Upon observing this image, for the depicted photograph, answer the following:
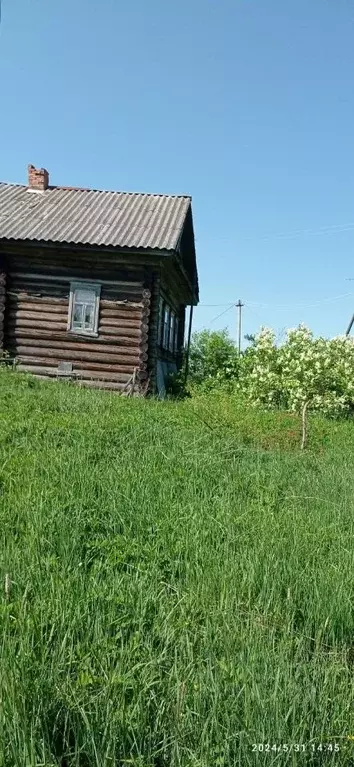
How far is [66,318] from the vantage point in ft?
46.9

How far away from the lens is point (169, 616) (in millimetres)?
2613

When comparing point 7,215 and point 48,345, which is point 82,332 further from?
point 7,215

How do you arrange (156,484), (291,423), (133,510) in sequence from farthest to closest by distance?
(291,423), (156,484), (133,510)

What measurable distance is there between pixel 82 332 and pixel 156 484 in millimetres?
9735

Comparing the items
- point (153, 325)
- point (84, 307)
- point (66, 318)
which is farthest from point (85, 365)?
point (153, 325)

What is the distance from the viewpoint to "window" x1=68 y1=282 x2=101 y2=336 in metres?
14.2

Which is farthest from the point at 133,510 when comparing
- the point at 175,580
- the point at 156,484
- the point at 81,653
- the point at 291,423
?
the point at 291,423

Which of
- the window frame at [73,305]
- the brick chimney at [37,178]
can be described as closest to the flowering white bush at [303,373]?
the window frame at [73,305]

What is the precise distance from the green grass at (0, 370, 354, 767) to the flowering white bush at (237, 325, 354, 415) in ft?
28.9

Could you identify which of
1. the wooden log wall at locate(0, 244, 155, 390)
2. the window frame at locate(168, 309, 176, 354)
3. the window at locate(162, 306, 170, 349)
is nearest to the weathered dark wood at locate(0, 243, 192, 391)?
the wooden log wall at locate(0, 244, 155, 390)

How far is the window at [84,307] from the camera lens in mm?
14172

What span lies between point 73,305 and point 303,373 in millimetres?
5852
